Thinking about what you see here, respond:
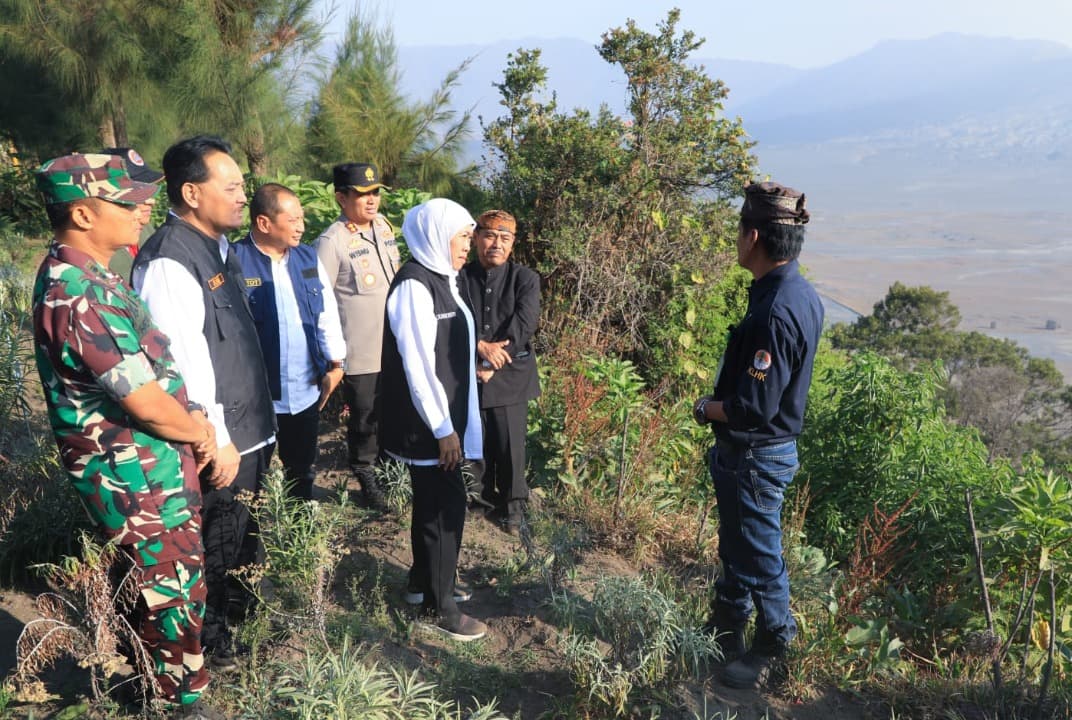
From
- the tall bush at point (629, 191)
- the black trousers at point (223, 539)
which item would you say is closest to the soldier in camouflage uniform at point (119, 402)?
the black trousers at point (223, 539)

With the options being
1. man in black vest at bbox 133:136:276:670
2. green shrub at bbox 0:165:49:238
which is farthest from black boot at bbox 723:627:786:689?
green shrub at bbox 0:165:49:238

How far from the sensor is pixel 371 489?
14.7 ft

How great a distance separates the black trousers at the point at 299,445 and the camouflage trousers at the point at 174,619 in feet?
3.46

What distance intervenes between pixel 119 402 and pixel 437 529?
4.64ft

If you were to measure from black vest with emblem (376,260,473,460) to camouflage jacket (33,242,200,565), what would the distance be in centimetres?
89

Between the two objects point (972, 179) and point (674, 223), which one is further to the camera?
point (972, 179)

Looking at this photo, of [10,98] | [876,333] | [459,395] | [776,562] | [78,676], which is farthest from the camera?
[876,333]

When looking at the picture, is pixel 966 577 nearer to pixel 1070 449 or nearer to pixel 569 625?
pixel 569 625

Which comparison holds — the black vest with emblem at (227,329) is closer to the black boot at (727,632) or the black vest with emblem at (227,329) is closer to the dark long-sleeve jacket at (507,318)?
the dark long-sleeve jacket at (507,318)

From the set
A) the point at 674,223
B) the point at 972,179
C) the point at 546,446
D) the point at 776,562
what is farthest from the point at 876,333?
the point at 972,179

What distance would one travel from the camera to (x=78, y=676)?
2773mm

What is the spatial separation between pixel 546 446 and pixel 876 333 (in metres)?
19.5

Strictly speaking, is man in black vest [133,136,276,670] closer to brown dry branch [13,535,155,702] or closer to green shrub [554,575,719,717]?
brown dry branch [13,535,155,702]

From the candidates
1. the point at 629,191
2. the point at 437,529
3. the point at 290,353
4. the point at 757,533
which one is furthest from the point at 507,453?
the point at 629,191
